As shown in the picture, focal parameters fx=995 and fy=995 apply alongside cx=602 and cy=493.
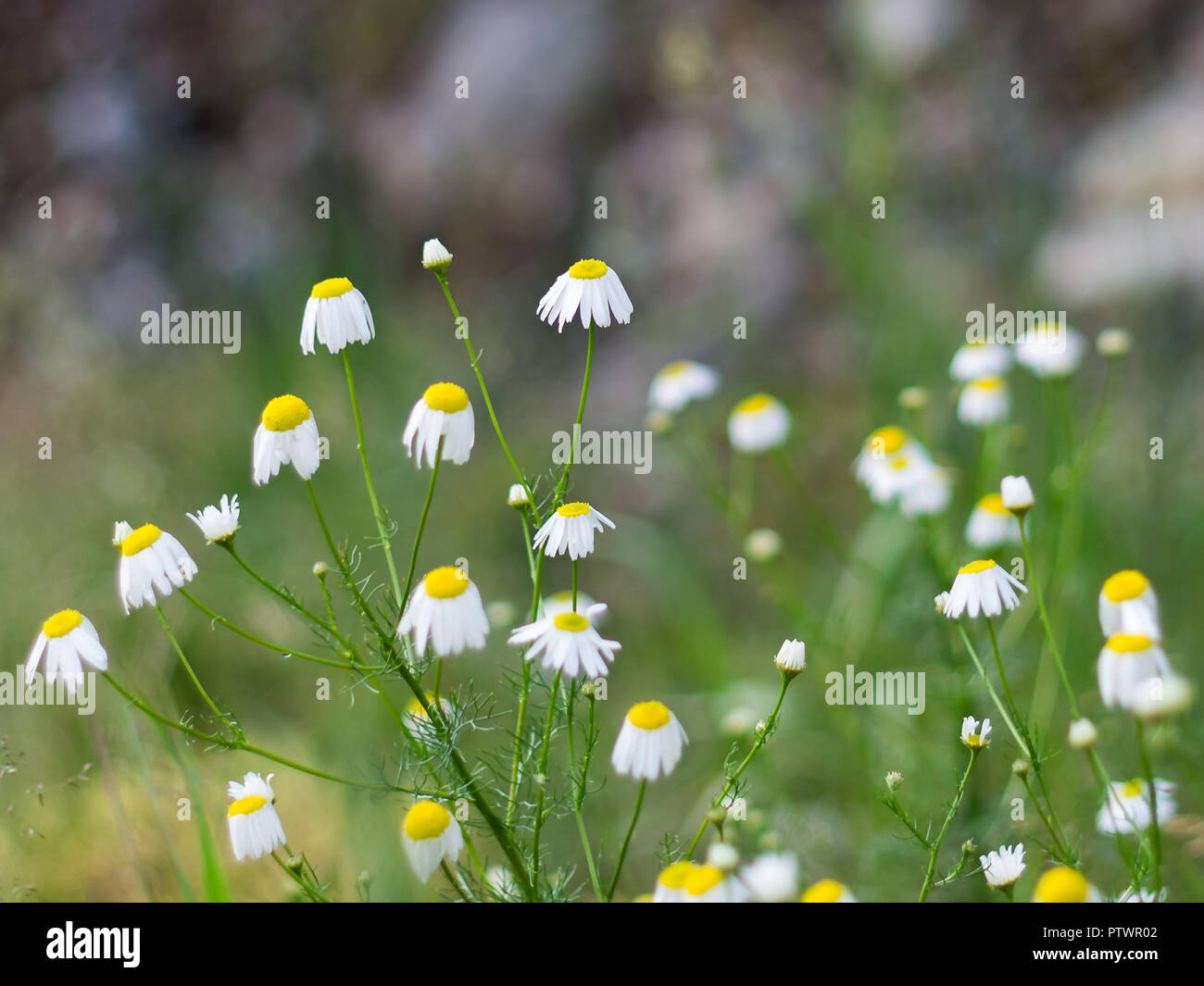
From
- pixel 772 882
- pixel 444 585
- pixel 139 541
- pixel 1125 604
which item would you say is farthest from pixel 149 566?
pixel 1125 604

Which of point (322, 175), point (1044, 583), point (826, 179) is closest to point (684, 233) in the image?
point (826, 179)

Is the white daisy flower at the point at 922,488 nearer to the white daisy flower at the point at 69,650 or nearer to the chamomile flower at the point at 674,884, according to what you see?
the chamomile flower at the point at 674,884

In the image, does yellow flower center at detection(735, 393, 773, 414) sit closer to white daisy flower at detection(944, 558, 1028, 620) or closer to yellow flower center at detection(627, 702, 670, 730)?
white daisy flower at detection(944, 558, 1028, 620)

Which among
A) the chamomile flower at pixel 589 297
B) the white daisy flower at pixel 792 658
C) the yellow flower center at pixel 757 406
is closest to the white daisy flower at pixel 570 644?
the white daisy flower at pixel 792 658
